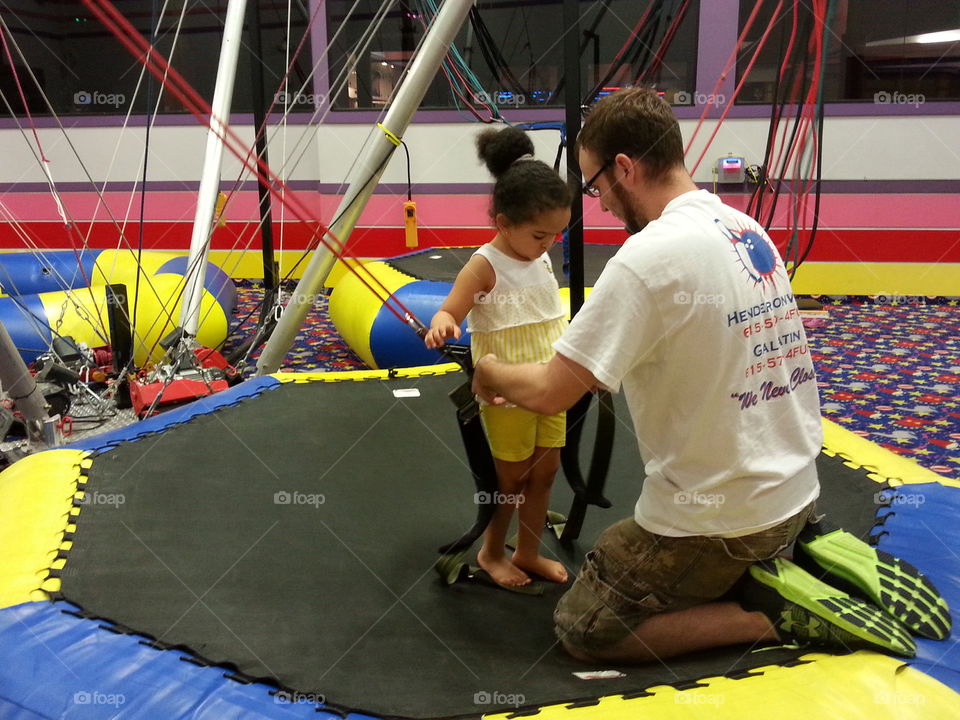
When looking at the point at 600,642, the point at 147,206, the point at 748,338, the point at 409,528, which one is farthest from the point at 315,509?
the point at 147,206

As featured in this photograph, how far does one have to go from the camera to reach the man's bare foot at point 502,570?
1573mm

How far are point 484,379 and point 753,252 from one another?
473 millimetres

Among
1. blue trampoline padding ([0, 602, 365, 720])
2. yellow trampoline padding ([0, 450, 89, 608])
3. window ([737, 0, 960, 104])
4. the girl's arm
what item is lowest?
blue trampoline padding ([0, 602, 365, 720])

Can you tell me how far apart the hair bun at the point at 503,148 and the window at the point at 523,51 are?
10.5ft

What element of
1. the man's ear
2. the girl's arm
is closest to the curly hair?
the girl's arm

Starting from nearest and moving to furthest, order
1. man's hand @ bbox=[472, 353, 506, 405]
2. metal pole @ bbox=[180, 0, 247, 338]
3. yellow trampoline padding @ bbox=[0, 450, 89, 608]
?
man's hand @ bbox=[472, 353, 506, 405] < yellow trampoline padding @ bbox=[0, 450, 89, 608] < metal pole @ bbox=[180, 0, 247, 338]

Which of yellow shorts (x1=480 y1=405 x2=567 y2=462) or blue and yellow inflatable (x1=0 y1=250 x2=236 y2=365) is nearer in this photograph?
yellow shorts (x1=480 y1=405 x2=567 y2=462)

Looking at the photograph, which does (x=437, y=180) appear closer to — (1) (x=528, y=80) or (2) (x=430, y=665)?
(1) (x=528, y=80)

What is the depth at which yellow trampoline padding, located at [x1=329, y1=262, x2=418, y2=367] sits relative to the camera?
3.36 m

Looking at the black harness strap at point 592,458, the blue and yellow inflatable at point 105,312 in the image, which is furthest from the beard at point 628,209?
the blue and yellow inflatable at point 105,312

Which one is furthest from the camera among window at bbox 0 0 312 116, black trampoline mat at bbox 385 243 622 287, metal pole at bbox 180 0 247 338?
window at bbox 0 0 312 116

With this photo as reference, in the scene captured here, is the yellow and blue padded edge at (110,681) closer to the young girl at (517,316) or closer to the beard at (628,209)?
the young girl at (517,316)

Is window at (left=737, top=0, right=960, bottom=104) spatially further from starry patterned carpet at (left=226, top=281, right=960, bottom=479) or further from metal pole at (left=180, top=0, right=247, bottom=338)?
metal pole at (left=180, top=0, right=247, bottom=338)

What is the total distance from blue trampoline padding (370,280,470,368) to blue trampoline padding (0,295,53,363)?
1.28 meters
